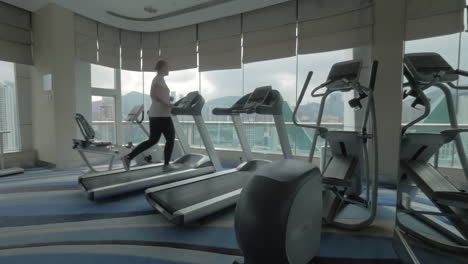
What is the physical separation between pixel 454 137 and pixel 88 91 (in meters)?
5.80

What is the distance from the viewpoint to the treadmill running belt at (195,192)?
7.05ft

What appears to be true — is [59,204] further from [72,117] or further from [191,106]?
[72,117]

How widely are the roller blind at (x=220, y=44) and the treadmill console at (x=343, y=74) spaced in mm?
2878

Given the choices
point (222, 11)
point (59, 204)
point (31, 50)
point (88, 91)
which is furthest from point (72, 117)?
point (222, 11)

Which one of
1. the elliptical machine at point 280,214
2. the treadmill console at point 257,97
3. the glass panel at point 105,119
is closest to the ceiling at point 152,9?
the glass panel at point 105,119

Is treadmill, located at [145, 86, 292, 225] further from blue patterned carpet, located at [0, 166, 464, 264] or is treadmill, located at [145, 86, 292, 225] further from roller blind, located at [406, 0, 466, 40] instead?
roller blind, located at [406, 0, 466, 40]

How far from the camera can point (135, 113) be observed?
429 centimetres

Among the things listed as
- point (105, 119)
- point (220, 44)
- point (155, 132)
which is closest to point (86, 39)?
point (105, 119)

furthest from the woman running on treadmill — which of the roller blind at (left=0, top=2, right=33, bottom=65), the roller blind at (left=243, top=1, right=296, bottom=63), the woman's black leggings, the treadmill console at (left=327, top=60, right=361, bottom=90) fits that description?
the roller blind at (left=0, top=2, right=33, bottom=65)

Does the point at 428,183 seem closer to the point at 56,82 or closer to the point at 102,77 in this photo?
the point at 56,82

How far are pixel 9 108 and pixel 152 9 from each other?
3255 mm

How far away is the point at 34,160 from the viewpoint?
4.58 m

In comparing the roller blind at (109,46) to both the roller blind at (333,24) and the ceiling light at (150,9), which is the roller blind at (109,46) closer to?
the ceiling light at (150,9)

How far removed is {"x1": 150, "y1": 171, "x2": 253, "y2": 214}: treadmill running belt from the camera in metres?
2.15
